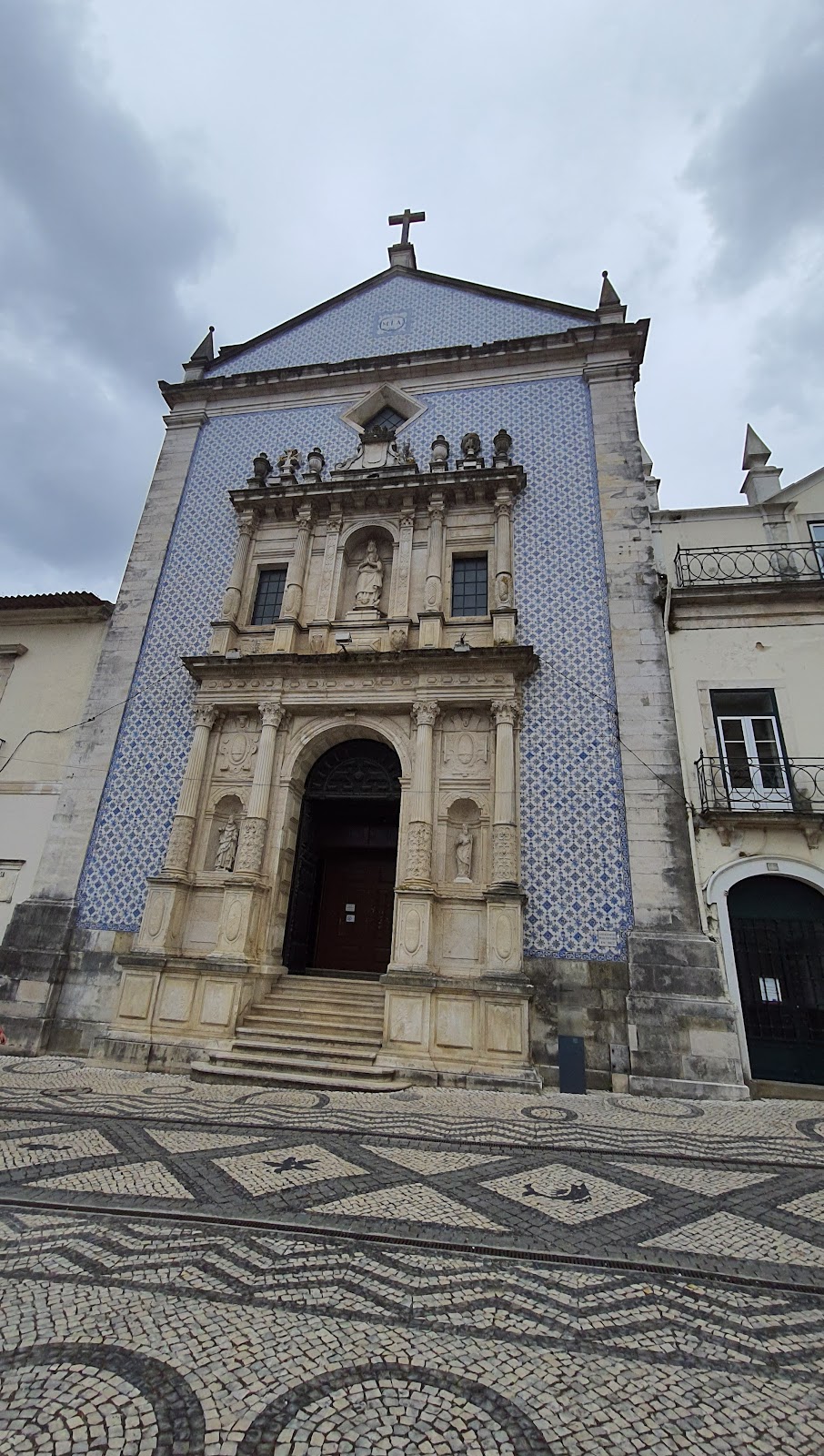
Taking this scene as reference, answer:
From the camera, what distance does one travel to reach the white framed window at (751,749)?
29.5 feet

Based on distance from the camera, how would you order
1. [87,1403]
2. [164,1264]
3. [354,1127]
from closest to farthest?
[87,1403], [164,1264], [354,1127]

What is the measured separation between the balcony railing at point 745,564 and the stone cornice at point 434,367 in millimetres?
3839

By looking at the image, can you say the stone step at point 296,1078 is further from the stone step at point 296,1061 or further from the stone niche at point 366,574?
the stone niche at point 366,574

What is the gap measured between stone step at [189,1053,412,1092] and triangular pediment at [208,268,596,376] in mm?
12818

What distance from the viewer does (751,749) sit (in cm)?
932

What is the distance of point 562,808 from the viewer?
9.16 meters

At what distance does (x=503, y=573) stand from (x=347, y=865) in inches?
223

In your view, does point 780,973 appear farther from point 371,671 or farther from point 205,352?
A: point 205,352

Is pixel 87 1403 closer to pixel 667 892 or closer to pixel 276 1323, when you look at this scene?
pixel 276 1323

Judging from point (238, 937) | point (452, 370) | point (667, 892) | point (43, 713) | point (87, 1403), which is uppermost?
point (452, 370)

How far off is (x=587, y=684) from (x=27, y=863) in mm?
9266

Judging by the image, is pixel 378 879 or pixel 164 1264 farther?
pixel 378 879

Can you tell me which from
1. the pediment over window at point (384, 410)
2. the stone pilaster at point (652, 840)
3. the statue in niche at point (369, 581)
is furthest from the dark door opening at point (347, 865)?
the pediment over window at point (384, 410)

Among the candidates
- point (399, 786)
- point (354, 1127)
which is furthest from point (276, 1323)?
point (399, 786)
